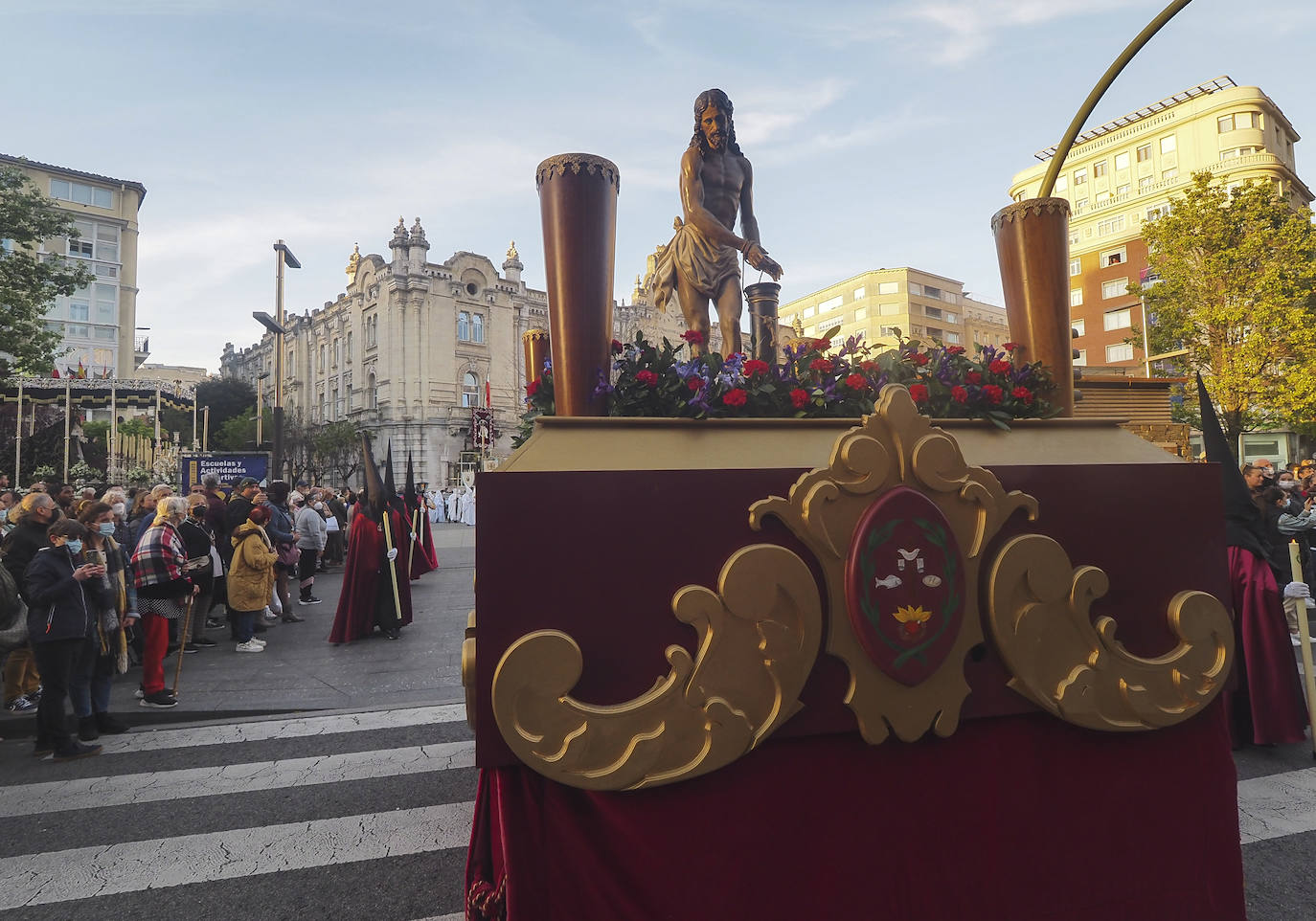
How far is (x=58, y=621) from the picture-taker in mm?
4516

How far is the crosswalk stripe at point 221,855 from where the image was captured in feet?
10.0

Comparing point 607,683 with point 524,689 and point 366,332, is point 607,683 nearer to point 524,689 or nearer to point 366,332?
point 524,689

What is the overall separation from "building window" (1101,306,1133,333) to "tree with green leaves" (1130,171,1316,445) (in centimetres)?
1701

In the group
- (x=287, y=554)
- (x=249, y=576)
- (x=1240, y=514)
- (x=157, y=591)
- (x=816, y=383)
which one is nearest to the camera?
(x=816, y=383)

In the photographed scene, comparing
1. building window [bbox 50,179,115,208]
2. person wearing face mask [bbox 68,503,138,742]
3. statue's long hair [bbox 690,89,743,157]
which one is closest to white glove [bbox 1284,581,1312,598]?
statue's long hair [bbox 690,89,743,157]

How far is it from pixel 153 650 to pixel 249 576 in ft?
7.28

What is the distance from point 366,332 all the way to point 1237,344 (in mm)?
41906

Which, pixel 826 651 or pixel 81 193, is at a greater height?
pixel 81 193

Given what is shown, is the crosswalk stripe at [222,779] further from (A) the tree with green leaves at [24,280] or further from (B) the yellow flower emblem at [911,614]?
(A) the tree with green leaves at [24,280]

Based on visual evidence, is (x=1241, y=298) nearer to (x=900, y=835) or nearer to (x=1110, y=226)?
(x=900, y=835)

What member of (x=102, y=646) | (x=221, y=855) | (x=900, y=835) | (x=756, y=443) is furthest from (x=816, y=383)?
(x=102, y=646)

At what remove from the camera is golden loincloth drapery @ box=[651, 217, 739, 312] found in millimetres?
3398

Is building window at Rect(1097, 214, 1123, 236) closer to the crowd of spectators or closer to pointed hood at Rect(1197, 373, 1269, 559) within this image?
pointed hood at Rect(1197, 373, 1269, 559)

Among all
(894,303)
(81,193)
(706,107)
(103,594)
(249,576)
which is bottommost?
(249,576)
